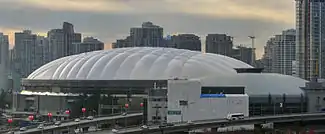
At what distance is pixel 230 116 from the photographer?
1756 inches

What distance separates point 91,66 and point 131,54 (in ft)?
16.6

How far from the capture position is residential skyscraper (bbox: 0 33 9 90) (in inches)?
3354

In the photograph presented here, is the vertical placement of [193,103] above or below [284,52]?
below

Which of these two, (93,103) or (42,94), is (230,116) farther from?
(42,94)

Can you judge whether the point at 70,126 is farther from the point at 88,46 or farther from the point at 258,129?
the point at 88,46

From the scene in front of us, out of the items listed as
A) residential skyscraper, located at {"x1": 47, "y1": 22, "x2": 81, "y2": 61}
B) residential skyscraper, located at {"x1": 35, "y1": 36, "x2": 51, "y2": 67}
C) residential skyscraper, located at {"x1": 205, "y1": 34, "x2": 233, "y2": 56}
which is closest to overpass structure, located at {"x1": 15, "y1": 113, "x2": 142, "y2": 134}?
residential skyscraper, located at {"x1": 47, "y1": 22, "x2": 81, "y2": 61}

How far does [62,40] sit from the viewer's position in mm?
110375

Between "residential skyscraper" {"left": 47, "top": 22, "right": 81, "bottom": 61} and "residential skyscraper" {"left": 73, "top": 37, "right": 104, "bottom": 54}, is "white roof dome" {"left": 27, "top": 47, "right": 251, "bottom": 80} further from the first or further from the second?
"residential skyscraper" {"left": 73, "top": 37, "right": 104, "bottom": 54}

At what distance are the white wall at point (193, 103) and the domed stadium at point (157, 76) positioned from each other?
6.69 m

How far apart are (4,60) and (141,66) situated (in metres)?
39.0

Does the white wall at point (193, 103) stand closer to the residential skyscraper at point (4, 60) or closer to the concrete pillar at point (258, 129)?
the concrete pillar at point (258, 129)

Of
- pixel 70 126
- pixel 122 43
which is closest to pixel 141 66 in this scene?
pixel 70 126

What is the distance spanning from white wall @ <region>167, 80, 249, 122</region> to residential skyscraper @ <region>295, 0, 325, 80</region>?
56.6 m

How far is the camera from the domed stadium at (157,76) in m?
56.6
